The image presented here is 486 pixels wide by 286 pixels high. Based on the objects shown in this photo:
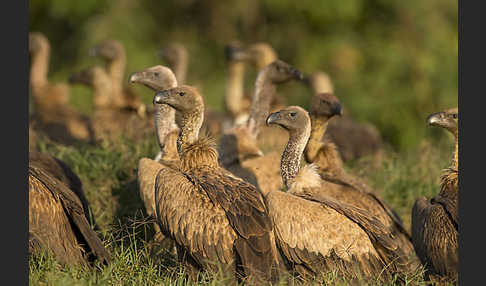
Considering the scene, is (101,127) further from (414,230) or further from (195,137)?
(414,230)

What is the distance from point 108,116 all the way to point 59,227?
4774 mm

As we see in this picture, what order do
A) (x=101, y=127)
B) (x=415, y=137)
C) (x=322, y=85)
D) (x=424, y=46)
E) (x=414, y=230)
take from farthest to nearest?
(x=424, y=46) → (x=415, y=137) → (x=322, y=85) → (x=101, y=127) → (x=414, y=230)

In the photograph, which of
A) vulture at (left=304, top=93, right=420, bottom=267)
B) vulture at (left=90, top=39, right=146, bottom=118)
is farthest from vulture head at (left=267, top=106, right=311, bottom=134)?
vulture at (left=90, top=39, right=146, bottom=118)

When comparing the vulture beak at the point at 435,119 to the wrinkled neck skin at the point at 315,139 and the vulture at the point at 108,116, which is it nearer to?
the wrinkled neck skin at the point at 315,139

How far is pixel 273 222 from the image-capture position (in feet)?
17.6

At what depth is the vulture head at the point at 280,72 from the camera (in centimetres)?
811

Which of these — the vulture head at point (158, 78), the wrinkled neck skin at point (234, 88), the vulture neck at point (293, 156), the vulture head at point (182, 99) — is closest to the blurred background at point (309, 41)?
the wrinkled neck skin at point (234, 88)

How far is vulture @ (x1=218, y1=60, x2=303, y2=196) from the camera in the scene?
7016 mm

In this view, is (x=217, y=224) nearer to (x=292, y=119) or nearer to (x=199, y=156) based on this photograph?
(x=199, y=156)

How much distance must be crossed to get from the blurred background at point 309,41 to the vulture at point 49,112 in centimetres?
307

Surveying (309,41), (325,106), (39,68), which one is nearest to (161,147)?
(325,106)

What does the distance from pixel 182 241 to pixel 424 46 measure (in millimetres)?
12572

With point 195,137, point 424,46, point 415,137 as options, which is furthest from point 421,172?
point 424,46

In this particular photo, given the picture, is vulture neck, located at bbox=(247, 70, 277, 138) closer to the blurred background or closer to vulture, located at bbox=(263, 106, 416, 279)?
vulture, located at bbox=(263, 106, 416, 279)
